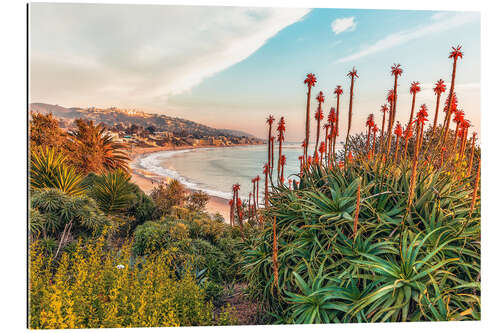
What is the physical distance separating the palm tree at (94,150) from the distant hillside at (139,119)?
18cm

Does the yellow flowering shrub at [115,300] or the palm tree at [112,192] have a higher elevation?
the palm tree at [112,192]

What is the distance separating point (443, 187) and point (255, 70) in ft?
7.14

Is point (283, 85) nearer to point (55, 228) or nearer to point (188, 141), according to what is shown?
point (188, 141)

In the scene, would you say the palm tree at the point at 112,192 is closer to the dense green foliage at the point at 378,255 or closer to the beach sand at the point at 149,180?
the beach sand at the point at 149,180

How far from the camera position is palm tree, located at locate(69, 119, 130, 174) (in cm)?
388

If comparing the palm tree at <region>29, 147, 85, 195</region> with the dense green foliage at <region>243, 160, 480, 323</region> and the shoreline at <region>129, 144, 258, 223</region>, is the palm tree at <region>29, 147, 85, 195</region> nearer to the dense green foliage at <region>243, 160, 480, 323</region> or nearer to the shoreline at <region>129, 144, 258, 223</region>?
the shoreline at <region>129, 144, 258, 223</region>

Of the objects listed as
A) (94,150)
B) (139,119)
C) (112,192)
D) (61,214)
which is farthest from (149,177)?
(61,214)

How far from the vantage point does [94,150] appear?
4.62 metres

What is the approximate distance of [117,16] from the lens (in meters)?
2.67

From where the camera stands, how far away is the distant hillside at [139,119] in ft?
10.6

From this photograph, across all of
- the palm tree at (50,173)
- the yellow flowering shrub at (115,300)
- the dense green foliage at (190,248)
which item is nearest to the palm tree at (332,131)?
the dense green foliage at (190,248)

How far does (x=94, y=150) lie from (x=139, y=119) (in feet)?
4.83

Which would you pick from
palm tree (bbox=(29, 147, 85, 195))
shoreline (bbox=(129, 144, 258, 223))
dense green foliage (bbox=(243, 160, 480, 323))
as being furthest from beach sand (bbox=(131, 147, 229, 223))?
dense green foliage (bbox=(243, 160, 480, 323))

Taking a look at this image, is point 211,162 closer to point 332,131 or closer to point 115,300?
point 332,131
